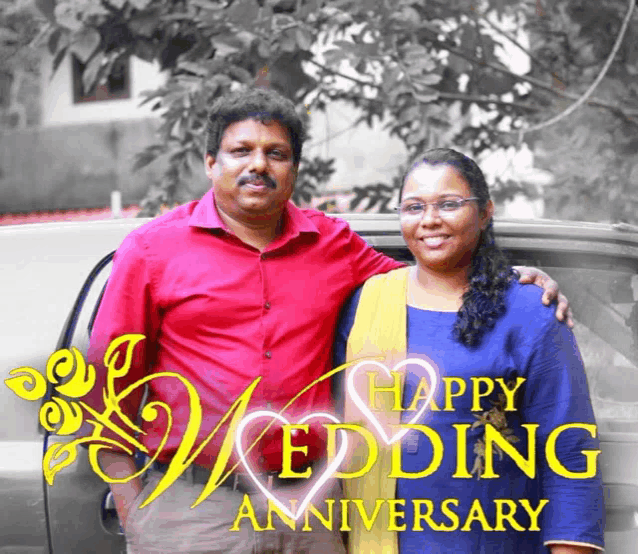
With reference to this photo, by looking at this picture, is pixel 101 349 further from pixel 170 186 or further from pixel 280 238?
pixel 170 186

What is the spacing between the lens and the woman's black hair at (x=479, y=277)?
7.38ft

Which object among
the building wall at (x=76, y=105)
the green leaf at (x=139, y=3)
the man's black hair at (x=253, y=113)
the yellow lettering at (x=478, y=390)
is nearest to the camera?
the yellow lettering at (x=478, y=390)

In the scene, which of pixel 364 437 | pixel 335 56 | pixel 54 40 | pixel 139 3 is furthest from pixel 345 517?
pixel 54 40

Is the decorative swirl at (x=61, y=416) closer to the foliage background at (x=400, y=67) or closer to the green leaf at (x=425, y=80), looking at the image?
the foliage background at (x=400, y=67)

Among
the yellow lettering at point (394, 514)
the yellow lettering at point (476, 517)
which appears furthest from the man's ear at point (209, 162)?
the yellow lettering at point (476, 517)

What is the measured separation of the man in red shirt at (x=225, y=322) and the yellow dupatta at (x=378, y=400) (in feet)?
0.20

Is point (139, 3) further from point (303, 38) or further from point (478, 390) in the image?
point (478, 390)

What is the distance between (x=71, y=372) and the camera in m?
2.67

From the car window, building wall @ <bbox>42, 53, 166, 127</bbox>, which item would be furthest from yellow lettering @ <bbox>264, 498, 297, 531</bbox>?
building wall @ <bbox>42, 53, 166, 127</bbox>

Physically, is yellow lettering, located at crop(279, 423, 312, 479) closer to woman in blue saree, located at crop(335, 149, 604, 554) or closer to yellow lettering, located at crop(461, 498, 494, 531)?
woman in blue saree, located at crop(335, 149, 604, 554)

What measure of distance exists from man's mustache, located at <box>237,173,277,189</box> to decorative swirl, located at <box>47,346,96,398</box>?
1.96 feet

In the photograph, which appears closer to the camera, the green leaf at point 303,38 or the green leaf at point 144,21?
the green leaf at point 303,38

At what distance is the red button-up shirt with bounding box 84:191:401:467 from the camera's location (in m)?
2.32

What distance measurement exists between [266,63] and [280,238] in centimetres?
215
